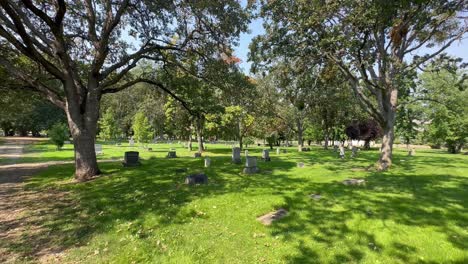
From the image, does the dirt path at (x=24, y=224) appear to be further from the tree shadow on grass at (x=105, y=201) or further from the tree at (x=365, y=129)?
the tree at (x=365, y=129)

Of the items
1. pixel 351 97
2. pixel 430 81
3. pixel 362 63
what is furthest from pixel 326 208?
pixel 430 81

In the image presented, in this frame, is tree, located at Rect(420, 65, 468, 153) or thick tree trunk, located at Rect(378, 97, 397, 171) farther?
tree, located at Rect(420, 65, 468, 153)

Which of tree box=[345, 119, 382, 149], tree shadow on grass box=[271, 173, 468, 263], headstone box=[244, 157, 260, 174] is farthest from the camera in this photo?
tree box=[345, 119, 382, 149]

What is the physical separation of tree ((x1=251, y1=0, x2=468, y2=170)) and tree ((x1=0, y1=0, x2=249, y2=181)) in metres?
2.71

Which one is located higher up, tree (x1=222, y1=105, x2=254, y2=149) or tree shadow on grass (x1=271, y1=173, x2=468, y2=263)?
tree (x1=222, y1=105, x2=254, y2=149)

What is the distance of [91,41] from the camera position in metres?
13.8

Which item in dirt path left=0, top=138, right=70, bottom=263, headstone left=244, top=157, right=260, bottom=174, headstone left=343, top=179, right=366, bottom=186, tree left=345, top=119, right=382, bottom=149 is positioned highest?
tree left=345, top=119, right=382, bottom=149

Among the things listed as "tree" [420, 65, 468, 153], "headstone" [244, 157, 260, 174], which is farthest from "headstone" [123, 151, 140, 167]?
"tree" [420, 65, 468, 153]

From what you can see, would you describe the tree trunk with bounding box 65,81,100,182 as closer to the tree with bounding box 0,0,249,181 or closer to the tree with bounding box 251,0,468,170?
the tree with bounding box 0,0,249,181

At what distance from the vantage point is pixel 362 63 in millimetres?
13836

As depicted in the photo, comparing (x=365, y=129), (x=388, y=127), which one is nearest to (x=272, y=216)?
(x=388, y=127)

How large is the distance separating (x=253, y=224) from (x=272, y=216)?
0.67m

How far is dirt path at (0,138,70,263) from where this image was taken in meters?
5.50

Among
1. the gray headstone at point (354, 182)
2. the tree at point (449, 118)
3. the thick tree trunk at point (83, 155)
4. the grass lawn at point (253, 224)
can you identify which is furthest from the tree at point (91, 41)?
the tree at point (449, 118)
